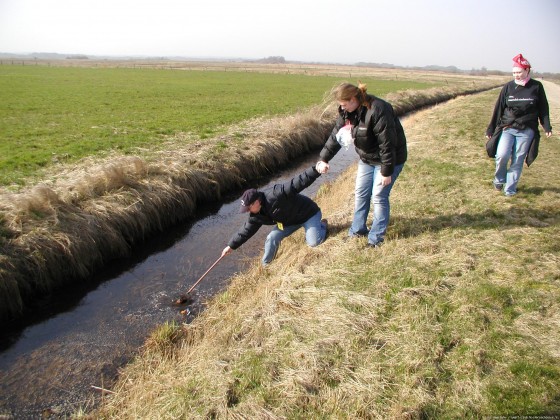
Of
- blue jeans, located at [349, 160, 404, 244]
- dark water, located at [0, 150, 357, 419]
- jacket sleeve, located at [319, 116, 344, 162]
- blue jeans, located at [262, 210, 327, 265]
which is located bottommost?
dark water, located at [0, 150, 357, 419]

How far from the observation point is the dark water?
4293 mm

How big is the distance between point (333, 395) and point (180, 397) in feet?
4.67

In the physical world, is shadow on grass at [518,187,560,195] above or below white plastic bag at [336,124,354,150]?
below

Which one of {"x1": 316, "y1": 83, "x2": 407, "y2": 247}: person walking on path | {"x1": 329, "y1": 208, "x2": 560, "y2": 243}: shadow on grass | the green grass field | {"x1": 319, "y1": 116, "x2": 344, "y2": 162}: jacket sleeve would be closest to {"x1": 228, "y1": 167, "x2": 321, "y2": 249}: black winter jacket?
{"x1": 319, "y1": 116, "x2": 344, "y2": 162}: jacket sleeve

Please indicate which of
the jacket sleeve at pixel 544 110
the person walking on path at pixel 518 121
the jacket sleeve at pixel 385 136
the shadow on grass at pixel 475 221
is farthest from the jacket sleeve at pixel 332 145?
the jacket sleeve at pixel 544 110

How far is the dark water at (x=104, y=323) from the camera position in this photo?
4.29m

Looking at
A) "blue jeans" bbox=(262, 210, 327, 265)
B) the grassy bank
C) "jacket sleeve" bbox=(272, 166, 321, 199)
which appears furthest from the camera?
"blue jeans" bbox=(262, 210, 327, 265)

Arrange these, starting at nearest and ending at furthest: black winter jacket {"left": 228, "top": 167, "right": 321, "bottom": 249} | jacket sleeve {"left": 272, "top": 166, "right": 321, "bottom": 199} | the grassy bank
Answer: the grassy bank, jacket sleeve {"left": 272, "top": 166, "right": 321, "bottom": 199}, black winter jacket {"left": 228, "top": 167, "right": 321, "bottom": 249}

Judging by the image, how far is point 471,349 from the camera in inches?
136

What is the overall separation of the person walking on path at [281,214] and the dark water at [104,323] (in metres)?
1.00

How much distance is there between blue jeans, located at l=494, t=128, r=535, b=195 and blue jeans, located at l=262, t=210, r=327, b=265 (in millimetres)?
A: 3560

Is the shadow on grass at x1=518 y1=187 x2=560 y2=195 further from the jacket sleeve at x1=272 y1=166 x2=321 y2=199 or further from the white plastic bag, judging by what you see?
the jacket sleeve at x1=272 y1=166 x2=321 y2=199

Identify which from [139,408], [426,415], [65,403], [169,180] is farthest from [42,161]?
[426,415]

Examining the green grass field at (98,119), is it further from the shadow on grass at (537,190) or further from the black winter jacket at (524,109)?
the shadow on grass at (537,190)
